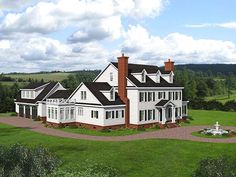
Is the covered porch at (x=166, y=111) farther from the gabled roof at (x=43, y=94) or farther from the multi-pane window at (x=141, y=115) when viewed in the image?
the gabled roof at (x=43, y=94)

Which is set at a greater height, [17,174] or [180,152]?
[17,174]

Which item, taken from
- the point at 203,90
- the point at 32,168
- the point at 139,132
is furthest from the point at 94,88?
the point at 203,90

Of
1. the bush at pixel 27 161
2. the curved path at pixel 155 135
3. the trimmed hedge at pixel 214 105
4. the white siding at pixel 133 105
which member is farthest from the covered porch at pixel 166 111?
the bush at pixel 27 161

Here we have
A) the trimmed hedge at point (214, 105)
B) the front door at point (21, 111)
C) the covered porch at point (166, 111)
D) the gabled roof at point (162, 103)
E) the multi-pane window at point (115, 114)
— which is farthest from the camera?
the trimmed hedge at point (214, 105)

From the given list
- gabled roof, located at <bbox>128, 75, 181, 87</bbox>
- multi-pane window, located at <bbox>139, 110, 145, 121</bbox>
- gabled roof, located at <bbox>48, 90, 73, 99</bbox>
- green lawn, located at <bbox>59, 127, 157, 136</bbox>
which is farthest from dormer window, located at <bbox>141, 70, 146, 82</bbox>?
gabled roof, located at <bbox>48, 90, 73, 99</bbox>

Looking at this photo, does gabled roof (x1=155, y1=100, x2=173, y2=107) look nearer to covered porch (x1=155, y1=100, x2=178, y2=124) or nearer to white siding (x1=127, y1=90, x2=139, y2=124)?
covered porch (x1=155, y1=100, x2=178, y2=124)

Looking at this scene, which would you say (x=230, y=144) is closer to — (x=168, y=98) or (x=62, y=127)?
(x=168, y=98)

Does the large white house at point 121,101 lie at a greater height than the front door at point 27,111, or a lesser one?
greater
